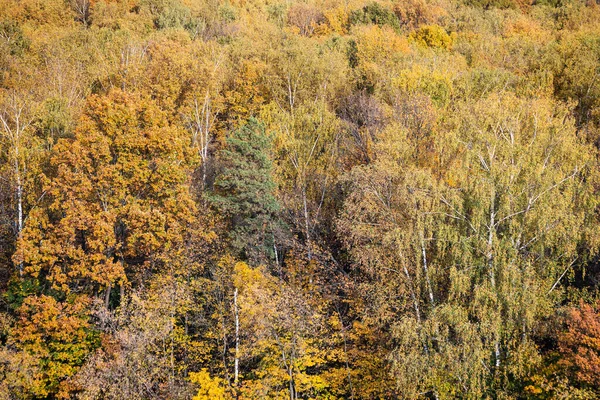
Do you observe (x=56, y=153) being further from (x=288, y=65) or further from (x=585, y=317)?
(x=585, y=317)

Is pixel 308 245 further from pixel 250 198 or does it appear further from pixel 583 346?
pixel 583 346

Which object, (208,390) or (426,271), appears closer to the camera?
(208,390)

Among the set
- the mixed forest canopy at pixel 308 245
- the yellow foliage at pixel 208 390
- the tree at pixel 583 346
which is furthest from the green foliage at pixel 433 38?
the yellow foliage at pixel 208 390

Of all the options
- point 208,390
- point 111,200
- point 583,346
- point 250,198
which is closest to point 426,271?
point 583,346

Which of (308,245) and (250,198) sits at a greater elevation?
(250,198)

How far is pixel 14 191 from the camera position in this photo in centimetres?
2775

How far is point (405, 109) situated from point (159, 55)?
1954 cm

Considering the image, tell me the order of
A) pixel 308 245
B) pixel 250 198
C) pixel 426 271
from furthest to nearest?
pixel 250 198 → pixel 308 245 → pixel 426 271

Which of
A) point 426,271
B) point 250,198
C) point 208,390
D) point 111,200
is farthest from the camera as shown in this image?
point 250,198

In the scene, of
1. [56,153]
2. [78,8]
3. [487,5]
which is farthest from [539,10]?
[56,153]

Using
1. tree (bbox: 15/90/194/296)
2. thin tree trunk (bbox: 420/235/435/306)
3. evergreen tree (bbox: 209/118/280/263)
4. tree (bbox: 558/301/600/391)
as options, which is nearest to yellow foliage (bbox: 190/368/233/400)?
tree (bbox: 15/90/194/296)

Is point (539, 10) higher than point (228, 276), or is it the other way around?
point (539, 10)

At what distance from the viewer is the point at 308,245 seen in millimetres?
26547

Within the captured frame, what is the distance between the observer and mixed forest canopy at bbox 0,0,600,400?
19.2 meters
